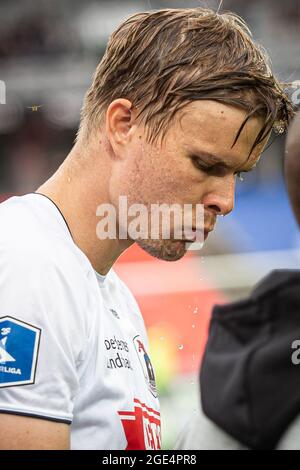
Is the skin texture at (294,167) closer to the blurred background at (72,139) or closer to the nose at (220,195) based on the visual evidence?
the nose at (220,195)

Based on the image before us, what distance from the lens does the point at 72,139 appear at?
652cm

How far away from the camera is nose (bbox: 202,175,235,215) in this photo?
1510mm

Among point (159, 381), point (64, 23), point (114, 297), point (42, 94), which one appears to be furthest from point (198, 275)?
point (114, 297)

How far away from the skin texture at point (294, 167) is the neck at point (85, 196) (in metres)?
0.62

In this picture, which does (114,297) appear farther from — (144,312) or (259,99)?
(144,312)

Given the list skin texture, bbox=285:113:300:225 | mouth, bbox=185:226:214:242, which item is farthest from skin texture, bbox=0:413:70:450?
skin texture, bbox=285:113:300:225

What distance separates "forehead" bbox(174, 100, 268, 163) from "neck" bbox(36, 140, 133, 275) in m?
0.17

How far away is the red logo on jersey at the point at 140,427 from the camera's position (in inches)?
55.8

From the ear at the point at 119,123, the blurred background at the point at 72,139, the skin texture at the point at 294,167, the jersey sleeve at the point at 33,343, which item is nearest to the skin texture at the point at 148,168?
the ear at the point at 119,123

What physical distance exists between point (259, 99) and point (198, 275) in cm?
397

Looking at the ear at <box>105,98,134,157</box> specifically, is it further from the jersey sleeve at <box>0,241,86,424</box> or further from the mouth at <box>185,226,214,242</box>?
the jersey sleeve at <box>0,241,86,424</box>

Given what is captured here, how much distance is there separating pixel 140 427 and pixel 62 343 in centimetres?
27

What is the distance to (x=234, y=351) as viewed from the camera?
2.56ft

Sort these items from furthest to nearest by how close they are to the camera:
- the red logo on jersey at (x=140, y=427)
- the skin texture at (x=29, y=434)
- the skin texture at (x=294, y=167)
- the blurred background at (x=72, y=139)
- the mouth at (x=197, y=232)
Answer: the blurred background at (x=72, y=139) < the mouth at (x=197, y=232) < the red logo on jersey at (x=140, y=427) < the skin texture at (x=29, y=434) < the skin texture at (x=294, y=167)
